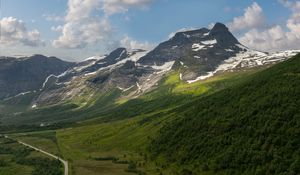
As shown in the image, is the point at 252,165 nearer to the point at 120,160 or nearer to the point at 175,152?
the point at 175,152

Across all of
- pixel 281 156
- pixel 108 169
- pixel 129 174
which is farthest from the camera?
pixel 108 169

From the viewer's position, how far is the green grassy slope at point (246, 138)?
13475cm

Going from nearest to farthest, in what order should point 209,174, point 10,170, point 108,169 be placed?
point 209,174, point 108,169, point 10,170

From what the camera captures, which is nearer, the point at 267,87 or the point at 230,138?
the point at 230,138

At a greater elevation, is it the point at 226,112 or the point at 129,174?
the point at 226,112

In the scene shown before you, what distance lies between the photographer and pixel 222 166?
142750mm

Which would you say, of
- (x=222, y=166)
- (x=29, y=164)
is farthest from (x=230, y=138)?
(x=29, y=164)

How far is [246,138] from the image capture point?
15425 cm

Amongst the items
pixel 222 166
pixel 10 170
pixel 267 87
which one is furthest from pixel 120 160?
pixel 267 87

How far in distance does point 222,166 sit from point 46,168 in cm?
7545

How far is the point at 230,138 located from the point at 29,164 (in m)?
93.4

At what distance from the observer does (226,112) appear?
189250mm

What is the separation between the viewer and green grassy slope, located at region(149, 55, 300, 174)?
13475 centimetres

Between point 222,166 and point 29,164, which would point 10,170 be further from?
point 222,166
